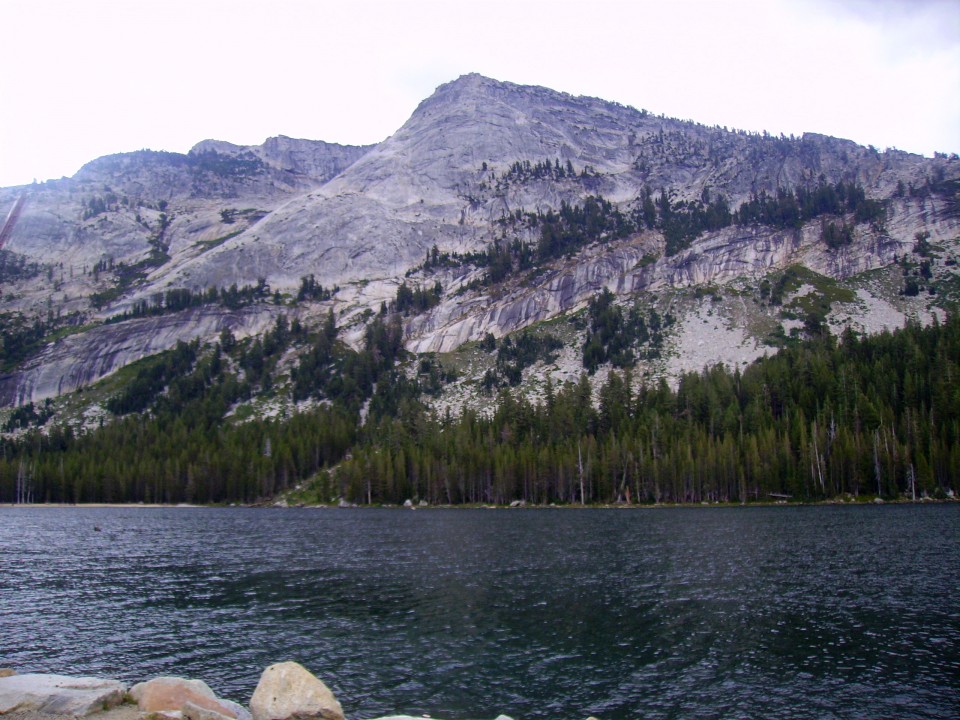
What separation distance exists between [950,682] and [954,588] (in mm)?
20399

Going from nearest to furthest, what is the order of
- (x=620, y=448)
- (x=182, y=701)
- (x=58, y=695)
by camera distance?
1. (x=58, y=695)
2. (x=182, y=701)
3. (x=620, y=448)

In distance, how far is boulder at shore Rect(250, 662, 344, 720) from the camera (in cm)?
2055

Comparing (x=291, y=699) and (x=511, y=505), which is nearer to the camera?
(x=291, y=699)

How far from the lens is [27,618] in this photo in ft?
127

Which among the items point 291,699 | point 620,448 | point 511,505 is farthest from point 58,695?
point 620,448

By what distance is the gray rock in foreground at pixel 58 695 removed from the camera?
19.6 m

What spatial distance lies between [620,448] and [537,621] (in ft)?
358

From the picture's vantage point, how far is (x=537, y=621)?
121ft

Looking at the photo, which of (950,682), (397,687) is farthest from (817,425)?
(397,687)

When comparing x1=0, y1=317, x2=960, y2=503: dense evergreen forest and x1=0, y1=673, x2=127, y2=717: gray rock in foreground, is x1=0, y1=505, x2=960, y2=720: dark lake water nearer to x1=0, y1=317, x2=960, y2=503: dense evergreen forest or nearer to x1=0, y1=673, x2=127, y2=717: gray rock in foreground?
x1=0, y1=673, x2=127, y2=717: gray rock in foreground

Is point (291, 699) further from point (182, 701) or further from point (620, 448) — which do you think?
point (620, 448)

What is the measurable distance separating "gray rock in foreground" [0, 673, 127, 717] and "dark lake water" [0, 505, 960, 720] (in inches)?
241

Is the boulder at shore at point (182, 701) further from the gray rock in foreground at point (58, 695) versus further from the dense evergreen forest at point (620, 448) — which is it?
the dense evergreen forest at point (620, 448)

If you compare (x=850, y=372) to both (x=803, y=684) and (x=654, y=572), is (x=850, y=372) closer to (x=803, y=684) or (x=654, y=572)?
(x=654, y=572)
